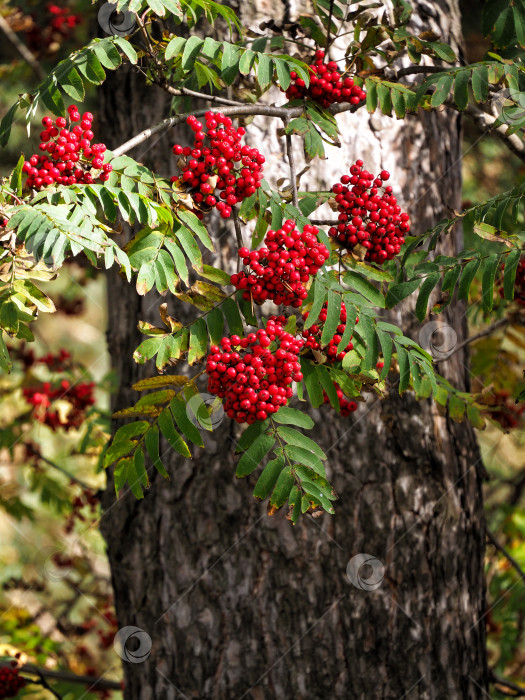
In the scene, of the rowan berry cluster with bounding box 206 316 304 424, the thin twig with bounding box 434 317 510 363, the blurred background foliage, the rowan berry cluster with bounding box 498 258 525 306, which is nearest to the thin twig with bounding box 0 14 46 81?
the blurred background foliage

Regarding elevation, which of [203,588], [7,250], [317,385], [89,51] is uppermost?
[89,51]

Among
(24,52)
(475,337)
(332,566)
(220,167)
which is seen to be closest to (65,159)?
(220,167)

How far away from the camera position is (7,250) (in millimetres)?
1337

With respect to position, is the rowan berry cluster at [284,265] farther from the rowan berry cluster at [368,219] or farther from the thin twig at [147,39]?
the thin twig at [147,39]

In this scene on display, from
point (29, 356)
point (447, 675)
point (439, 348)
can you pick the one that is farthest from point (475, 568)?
point (29, 356)

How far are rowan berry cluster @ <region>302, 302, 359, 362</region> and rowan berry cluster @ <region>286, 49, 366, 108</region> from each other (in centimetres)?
58

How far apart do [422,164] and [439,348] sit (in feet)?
2.12

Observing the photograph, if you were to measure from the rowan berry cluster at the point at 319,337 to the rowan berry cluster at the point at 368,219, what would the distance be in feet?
0.58

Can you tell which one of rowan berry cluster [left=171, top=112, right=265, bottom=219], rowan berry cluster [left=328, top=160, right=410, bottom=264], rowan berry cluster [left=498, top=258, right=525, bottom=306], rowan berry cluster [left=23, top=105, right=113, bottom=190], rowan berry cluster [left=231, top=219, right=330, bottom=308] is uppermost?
rowan berry cluster [left=23, top=105, right=113, bottom=190]

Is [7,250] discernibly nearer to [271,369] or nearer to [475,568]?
[271,369]

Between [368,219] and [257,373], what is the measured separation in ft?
1.65

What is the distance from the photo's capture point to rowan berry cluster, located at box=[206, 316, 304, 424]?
131 cm

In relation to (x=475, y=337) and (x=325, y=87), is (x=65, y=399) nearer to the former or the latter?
(x=475, y=337)

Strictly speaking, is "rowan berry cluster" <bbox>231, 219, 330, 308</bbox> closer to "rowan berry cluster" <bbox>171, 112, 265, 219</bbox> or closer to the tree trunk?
"rowan berry cluster" <bbox>171, 112, 265, 219</bbox>
